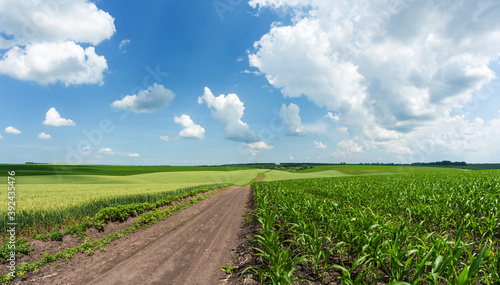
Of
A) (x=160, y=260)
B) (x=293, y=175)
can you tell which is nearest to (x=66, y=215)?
(x=160, y=260)

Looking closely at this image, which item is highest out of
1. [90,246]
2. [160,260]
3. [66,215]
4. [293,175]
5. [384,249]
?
[384,249]

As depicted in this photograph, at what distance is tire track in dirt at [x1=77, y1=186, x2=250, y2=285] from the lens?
6.27m

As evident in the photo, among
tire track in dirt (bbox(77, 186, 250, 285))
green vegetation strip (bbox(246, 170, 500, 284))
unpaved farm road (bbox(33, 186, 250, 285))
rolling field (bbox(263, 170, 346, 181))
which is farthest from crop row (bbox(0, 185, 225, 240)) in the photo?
rolling field (bbox(263, 170, 346, 181))

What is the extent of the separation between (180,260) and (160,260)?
2.58 ft

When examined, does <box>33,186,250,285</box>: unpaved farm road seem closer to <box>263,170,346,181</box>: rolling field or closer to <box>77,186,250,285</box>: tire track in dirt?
<box>77,186,250,285</box>: tire track in dirt

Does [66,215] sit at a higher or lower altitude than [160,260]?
higher

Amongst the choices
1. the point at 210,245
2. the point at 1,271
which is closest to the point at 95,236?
the point at 1,271

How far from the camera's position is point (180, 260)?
7438 millimetres

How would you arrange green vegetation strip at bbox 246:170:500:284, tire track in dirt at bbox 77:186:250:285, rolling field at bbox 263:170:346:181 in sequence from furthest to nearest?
rolling field at bbox 263:170:346:181 → tire track in dirt at bbox 77:186:250:285 → green vegetation strip at bbox 246:170:500:284

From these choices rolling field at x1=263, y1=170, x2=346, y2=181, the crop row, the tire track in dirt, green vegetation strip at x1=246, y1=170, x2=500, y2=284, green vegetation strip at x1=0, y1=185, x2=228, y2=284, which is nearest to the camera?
green vegetation strip at x1=246, y1=170, x2=500, y2=284

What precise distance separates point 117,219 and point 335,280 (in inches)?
537

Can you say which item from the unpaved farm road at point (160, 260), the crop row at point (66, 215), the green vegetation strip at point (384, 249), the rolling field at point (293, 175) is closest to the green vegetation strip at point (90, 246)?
the crop row at point (66, 215)

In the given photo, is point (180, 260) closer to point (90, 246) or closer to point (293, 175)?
point (90, 246)

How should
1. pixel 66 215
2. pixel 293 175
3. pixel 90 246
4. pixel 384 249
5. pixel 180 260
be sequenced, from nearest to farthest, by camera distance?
pixel 384 249 < pixel 180 260 < pixel 90 246 < pixel 66 215 < pixel 293 175
